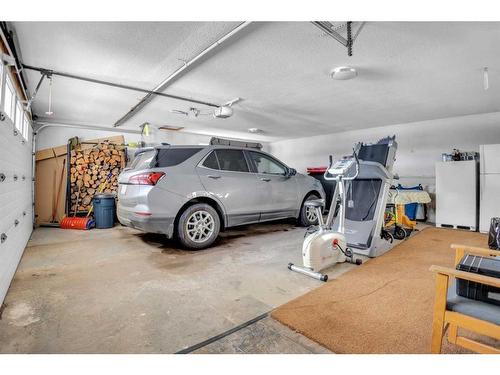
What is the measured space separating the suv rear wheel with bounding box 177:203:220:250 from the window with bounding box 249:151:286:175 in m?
1.19

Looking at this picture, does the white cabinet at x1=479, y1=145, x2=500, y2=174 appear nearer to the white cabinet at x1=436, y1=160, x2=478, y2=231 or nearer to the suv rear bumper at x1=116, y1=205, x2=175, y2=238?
the white cabinet at x1=436, y1=160, x2=478, y2=231

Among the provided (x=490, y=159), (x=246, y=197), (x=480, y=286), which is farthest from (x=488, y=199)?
(x=480, y=286)

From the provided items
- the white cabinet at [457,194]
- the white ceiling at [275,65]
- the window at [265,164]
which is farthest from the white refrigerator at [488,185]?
the window at [265,164]

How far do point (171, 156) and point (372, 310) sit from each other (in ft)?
9.67

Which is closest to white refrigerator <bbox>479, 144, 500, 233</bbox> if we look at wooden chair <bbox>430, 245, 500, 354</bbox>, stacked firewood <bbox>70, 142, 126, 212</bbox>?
wooden chair <bbox>430, 245, 500, 354</bbox>

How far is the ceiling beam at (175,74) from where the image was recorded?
2.40 metres

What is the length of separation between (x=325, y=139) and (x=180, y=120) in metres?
4.67

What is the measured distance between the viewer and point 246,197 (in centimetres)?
407

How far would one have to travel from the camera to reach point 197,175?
3615mm

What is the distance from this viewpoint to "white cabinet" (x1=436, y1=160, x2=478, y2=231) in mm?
4938

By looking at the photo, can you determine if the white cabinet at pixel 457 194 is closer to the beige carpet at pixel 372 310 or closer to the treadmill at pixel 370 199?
the treadmill at pixel 370 199

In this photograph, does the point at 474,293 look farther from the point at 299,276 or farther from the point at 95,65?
the point at 95,65

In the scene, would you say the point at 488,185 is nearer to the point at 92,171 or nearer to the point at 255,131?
the point at 255,131

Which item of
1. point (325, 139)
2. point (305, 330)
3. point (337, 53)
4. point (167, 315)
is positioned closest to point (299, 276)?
point (305, 330)
